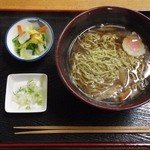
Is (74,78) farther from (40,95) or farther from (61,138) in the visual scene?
(61,138)

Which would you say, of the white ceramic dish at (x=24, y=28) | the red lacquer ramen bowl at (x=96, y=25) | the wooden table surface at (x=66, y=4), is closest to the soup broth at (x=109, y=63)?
the red lacquer ramen bowl at (x=96, y=25)

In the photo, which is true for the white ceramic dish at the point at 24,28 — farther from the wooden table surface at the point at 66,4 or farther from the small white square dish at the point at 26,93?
the wooden table surface at the point at 66,4

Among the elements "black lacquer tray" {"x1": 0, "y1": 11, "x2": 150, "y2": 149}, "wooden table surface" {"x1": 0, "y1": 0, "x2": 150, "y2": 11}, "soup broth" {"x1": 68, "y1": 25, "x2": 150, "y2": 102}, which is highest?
"wooden table surface" {"x1": 0, "y1": 0, "x2": 150, "y2": 11}

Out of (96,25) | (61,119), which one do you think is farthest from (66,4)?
(61,119)

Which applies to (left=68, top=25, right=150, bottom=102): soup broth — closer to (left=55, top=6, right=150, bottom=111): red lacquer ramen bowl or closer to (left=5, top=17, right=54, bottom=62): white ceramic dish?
(left=55, top=6, right=150, bottom=111): red lacquer ramen bowl

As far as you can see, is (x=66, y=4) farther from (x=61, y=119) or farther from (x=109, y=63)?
(x=61, y=119)

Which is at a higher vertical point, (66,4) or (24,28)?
(66,4)

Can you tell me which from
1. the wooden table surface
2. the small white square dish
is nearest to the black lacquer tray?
the small white square dish

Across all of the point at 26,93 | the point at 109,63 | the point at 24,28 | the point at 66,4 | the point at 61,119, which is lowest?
the point at 61,119
